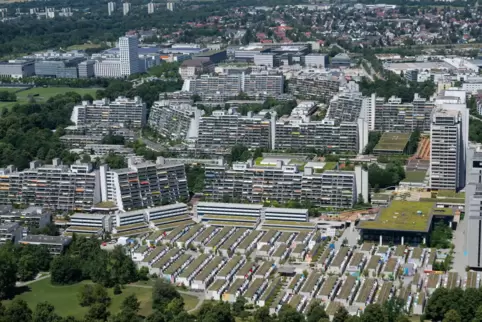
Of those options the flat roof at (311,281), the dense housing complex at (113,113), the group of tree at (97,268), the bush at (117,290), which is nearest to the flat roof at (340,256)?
the flat roof at (311,281)

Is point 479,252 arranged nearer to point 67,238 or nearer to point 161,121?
point 67,238

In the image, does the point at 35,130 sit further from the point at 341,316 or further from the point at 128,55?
the point at 341,316

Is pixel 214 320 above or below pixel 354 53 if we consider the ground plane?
below

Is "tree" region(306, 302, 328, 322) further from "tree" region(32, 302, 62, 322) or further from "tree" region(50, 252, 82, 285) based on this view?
"tree" region(50, 252, 82, 285)

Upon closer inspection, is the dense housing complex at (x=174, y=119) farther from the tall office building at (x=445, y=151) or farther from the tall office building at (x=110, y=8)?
the tall office building at (x=110, y=8)

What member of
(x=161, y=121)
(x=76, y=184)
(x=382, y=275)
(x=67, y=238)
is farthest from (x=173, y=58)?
(x=382, y=275)

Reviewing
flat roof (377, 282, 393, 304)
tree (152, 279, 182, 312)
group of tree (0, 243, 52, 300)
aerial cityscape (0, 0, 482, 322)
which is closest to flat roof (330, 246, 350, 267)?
aerial cityscape (0, 0, 482, 322)

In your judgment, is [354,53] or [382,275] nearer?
[382,275]
